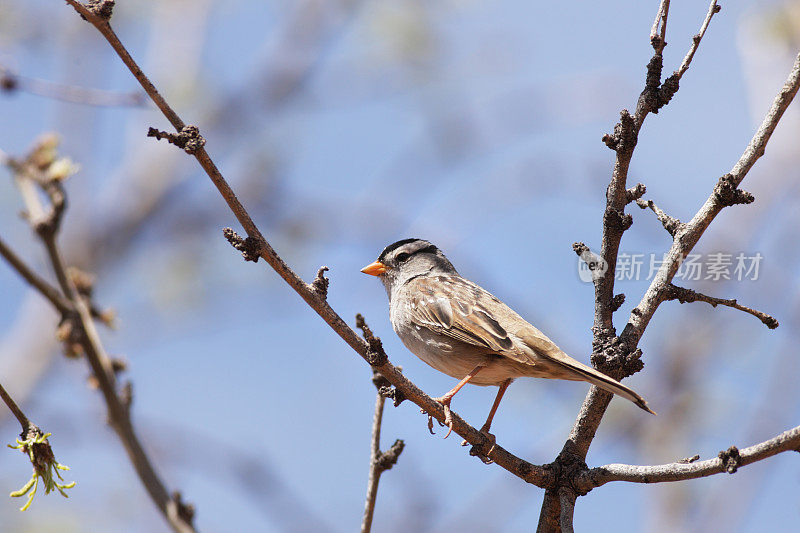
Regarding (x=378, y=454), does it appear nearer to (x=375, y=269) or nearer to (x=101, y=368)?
(x=101, y=368)

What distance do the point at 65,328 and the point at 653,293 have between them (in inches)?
110

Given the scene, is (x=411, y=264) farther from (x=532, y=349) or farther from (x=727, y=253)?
(x=727, y=253)

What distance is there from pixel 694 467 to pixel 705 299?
100 centimetres

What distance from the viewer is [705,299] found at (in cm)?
367

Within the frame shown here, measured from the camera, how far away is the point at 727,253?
8.98m

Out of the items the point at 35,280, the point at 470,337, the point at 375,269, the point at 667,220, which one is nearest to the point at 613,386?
the point at 667,220

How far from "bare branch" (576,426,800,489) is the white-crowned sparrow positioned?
2.61 feet

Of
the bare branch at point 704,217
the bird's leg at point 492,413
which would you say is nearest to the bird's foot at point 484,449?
the bird's leg at point 492,413

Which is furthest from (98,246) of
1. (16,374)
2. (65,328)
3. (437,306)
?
(65,328)

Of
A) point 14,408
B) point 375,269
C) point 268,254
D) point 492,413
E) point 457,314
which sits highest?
point 375,269

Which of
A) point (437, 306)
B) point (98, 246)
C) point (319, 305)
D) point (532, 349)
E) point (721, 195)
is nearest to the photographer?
point (319, 305)

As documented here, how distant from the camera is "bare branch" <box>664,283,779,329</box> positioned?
11.9 ft

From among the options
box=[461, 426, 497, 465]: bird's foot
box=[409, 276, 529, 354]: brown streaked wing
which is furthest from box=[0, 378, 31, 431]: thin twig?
box=[409, 276, 529, 354]: brown streaked wing

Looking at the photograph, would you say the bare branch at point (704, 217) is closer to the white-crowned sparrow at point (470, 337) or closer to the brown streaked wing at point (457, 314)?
the white-crowned sparrow at point (470, 337)
